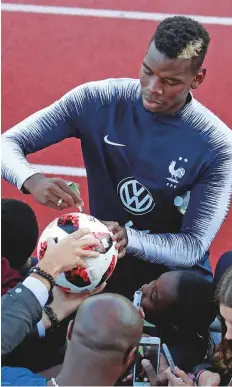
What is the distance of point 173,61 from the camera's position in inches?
122

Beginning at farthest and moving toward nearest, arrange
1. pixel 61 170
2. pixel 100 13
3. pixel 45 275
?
pixel 100 13 → pixel 61 170 → pixel 45 275

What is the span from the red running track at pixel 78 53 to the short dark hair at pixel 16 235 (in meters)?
2.46

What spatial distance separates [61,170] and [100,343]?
348cm

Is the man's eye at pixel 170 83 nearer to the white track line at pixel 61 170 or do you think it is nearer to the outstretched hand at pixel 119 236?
the outstretched hand at pixel 119 236

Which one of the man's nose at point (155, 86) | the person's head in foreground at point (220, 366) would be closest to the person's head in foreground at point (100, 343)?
the person's head in foreground at point (220, 366)

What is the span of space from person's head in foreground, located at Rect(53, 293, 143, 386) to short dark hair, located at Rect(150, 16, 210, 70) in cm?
125

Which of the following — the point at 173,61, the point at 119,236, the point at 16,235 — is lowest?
the point at 16,235

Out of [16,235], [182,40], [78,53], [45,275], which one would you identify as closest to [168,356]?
[45,275]

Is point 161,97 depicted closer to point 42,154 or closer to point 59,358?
point 59,358

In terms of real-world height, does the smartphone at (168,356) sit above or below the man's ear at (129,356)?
below

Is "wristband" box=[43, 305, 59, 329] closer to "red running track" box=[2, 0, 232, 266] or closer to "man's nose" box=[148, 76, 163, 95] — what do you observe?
"man's nose" box=[148, 76, 163, 95]

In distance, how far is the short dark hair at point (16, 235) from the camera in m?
3.31

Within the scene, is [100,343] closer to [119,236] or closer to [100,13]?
[119,236]

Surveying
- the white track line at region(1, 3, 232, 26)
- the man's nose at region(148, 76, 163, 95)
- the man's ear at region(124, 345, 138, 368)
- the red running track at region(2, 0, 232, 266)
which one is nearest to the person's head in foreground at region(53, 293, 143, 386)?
the man's ear at region(124, 345, 138, 368)
